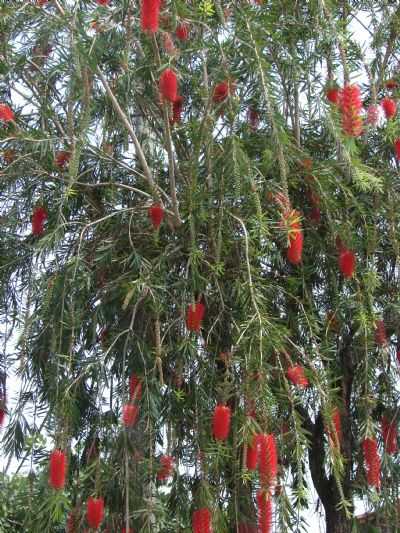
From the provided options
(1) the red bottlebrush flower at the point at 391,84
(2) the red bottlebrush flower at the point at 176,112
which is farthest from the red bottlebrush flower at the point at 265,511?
(1) the red bottlebrush flower at the point at 391,84

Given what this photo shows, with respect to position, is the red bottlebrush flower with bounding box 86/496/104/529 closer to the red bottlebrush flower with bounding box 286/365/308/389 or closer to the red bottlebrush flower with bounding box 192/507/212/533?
the red bottlebrush flower with bounding box 192/507/212/533

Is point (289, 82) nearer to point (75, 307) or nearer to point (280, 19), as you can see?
point (280, 19)

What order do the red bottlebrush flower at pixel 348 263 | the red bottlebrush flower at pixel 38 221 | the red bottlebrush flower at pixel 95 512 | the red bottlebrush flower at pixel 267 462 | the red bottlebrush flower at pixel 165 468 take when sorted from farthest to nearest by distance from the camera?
the red bottlebrush flower at pixel 38 221 → the red bottlebrush flower at pixel 348 263 → the red bottlebrush flower at pixel 165 468 → the red bottlebrush flower at pixel 95 512 → the red bottlebrush flower at pixel 267 462

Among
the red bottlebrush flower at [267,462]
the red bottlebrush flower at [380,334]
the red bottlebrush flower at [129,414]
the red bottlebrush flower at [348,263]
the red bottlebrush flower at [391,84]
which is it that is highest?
the red bottlebrush flower at [391,84]

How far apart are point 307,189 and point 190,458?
85cm

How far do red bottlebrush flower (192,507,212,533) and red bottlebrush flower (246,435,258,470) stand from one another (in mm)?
137

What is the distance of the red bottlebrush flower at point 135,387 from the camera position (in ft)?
7.11

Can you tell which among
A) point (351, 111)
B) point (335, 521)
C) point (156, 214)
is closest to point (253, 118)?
point (156, 214)

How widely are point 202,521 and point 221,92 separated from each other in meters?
1.03

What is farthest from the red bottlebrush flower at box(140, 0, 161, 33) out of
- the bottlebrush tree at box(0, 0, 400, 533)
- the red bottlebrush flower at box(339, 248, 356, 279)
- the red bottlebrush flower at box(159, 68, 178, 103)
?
the red bottlebrush flower at box(339, 248, 356, 279)

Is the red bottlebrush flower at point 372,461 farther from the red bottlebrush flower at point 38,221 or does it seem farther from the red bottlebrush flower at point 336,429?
the red bottlebrush flower at point 38,221

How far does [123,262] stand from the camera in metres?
2.48

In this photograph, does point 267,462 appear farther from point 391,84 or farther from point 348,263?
point 391,84

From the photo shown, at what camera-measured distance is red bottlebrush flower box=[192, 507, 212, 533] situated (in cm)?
202
